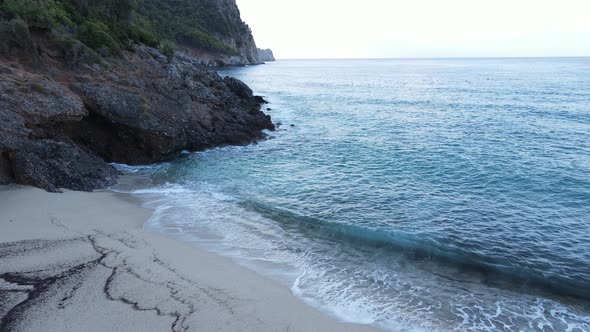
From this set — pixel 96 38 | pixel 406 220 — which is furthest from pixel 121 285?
pixel 96 38

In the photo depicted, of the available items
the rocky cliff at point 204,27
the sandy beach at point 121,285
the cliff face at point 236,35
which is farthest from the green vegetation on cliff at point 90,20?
the cliff face at point 236,35

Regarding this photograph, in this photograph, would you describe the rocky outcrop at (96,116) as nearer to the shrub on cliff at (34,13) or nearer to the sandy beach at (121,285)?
the shrub on cliff at (34,13)

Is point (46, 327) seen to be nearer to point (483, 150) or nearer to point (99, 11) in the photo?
point (483, 150)

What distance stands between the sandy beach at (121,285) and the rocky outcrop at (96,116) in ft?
15.5

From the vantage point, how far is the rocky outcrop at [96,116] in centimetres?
1770

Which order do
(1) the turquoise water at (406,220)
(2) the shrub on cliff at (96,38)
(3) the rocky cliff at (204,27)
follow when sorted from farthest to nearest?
(3) the rocky cliff at (204,27)
(2) the shrub on cliff at (96,38)
(1) the turquoise water at (406,220)

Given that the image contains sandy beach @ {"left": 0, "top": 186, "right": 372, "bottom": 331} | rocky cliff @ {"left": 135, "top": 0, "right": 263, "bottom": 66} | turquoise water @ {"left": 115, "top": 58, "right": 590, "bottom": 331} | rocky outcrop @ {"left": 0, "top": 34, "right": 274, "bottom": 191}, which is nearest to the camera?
sandy beach @ {"left": 0, "top": 186, "right": 372, "bottom": 331}

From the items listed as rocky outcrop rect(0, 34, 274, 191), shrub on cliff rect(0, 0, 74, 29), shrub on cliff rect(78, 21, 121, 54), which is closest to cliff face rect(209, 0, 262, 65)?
shrub on cliff rect(78, 21, 121, 54)

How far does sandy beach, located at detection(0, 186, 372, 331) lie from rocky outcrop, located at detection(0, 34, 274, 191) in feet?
15.5

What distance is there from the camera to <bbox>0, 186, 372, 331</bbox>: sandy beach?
8531 mm

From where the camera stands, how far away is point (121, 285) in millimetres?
9844

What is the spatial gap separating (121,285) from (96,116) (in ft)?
53.2

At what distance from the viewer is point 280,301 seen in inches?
397

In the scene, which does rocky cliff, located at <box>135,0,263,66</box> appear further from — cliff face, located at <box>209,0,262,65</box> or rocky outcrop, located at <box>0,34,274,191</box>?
rocky outcrop, located at <box>0,34,274,191</box>
